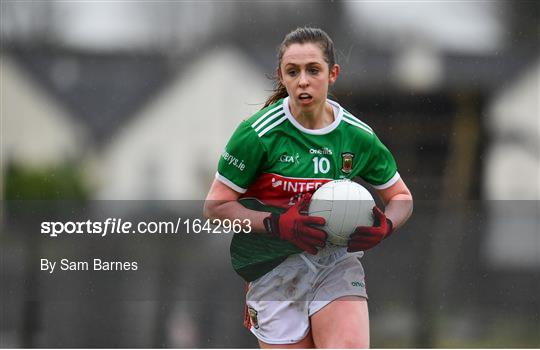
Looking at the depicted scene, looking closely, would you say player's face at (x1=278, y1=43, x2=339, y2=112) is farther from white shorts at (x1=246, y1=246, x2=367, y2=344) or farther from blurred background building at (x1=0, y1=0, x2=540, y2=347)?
white shorts at (x1=246, y1=246, x2=367, y2=344)

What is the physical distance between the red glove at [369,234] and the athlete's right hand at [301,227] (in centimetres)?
13

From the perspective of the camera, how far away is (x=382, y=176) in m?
Answer: 3.61

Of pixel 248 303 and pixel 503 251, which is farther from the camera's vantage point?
pixel 503 251

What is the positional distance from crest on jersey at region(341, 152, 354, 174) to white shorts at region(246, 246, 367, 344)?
0.31 m

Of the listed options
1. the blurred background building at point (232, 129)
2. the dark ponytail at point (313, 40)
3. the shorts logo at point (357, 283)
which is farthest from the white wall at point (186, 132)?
the shorts logo at point (357, 283)

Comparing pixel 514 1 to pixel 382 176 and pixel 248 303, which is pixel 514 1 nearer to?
pixel 382 176

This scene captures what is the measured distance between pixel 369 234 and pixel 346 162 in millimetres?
301

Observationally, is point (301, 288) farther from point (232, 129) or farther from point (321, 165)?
point (232, 129)

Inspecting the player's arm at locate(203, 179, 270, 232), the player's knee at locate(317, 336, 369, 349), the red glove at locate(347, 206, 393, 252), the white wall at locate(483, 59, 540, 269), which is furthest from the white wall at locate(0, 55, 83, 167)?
the white wall at locate(483, 59, 540, 269)

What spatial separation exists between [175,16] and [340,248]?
1.26 meters

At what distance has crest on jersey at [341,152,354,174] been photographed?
3.49 meters

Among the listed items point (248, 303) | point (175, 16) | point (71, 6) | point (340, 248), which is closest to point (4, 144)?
point (71, 6)

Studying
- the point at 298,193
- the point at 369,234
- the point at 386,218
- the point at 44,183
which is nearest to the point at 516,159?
the point at 386,218

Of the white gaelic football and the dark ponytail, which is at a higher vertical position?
the dark ponytail
